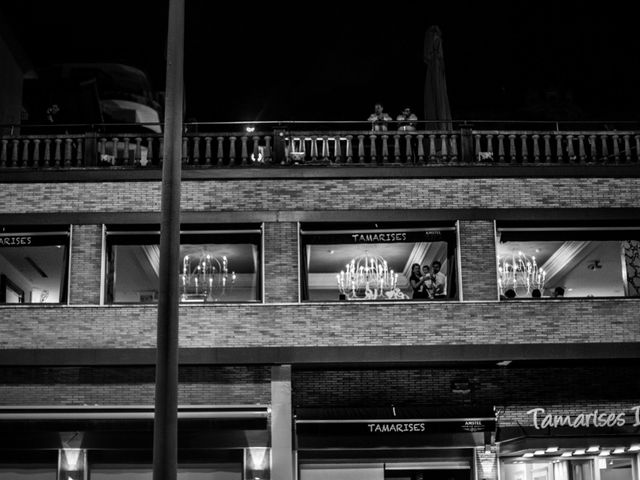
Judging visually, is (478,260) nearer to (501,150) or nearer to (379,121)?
(501,150)

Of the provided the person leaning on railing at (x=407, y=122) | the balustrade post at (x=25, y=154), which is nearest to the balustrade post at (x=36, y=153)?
the balustrade post at (x=25, y=154)

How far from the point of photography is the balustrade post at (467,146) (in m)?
22.7

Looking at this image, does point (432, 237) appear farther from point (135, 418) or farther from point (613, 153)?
point (135, 418)

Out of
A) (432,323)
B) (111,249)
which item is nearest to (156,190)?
(111,249)

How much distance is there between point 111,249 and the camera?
22.0 m

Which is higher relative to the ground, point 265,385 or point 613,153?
point 613,153

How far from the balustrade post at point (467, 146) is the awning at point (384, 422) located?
571 centimetres

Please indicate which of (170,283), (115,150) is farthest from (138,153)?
(170,283)

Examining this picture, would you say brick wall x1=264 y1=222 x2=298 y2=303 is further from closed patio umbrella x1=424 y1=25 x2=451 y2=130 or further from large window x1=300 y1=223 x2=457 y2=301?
closed patio umbrella x1=424 y1=25 x2=451 y2=130

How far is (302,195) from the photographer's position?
22.0 metres

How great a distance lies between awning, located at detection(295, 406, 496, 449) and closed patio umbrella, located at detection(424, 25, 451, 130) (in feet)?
22.4

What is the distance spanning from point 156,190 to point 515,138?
8481 millimetres

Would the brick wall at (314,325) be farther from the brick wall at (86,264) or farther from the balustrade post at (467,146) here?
the balustrade post at (467,146)

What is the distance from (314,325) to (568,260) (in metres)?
6.12
